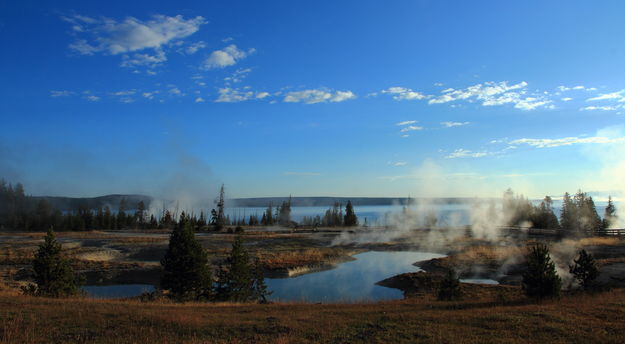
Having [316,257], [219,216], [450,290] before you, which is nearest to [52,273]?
[450,290]

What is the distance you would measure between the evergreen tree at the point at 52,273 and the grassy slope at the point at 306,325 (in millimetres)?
4763

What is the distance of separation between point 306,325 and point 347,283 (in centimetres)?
2523

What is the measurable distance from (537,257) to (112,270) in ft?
134

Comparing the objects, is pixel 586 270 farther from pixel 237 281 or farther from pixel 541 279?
pixel 237 281

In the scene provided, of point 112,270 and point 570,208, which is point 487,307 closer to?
point 112,270

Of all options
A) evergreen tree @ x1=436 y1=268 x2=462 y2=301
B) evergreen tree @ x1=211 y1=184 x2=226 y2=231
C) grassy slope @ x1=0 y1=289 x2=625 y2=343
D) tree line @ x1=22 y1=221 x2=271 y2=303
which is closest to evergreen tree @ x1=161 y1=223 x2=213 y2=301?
tree line @ x1=22 y1=221 x2=271 y2=303

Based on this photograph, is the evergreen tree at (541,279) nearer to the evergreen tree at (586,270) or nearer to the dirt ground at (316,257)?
the evergreen tree at (586,270)

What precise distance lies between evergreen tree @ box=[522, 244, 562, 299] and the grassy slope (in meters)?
2.63

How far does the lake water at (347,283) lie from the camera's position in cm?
3175

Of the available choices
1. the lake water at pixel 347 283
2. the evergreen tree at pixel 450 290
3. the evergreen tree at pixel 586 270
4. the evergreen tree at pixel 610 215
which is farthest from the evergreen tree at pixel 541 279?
the evergreen tree at pixel 610 215

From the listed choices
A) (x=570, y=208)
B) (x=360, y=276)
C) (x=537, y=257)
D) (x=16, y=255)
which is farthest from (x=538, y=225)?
(x=16, y=255)

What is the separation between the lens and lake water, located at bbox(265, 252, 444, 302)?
31.8 m

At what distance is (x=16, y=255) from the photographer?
153 ft

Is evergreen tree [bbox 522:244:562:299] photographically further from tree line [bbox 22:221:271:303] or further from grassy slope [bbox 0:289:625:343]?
tree line [bbox 22:221:271:303]
